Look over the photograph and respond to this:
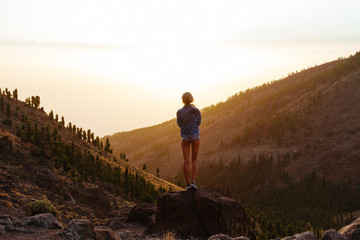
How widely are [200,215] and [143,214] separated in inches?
246

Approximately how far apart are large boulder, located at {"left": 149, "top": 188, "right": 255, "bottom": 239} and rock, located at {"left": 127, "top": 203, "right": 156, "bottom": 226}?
14.9 feet

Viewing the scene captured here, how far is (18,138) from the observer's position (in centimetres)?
2872

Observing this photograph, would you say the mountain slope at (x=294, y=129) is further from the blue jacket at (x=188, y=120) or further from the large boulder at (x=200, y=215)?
the blue jacket at (x=188, y=120)

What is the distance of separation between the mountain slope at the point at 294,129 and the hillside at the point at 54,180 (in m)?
74.3

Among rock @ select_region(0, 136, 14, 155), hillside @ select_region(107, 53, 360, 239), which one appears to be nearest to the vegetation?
rock @ select_region(0, 136, 14, 155)

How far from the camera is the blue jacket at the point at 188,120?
13.3m

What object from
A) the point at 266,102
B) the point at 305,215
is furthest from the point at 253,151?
the point at 305,215

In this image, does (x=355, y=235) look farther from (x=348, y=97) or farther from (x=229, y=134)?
(x=229, y=134)

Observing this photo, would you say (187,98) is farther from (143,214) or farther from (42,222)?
(143,214)

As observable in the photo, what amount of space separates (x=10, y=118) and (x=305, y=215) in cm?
5109

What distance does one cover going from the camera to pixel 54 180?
24.4 metres

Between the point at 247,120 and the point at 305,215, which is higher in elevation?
the point at 247,120

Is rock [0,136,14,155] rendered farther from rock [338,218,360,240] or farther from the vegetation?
rock [338,218,360,240]

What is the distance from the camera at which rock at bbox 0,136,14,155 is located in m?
24.2
